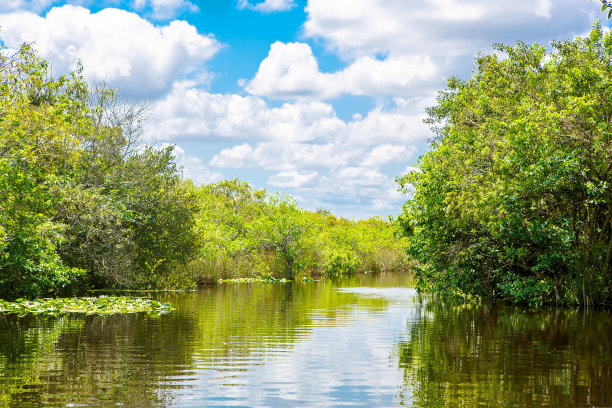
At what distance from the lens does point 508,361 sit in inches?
494

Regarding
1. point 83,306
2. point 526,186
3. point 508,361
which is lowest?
point 508,361

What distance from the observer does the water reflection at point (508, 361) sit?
370 inches

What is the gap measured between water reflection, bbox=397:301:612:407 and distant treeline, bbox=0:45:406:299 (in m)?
14.1

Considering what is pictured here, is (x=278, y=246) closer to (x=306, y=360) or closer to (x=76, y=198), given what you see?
(x=76, y=198)

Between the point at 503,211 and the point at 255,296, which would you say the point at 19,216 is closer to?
the point at 255,296

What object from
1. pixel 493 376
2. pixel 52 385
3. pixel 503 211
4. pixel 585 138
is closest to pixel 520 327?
pixel 503 211

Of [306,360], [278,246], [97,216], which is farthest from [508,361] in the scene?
[278,246]

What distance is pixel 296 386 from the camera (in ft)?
33.9

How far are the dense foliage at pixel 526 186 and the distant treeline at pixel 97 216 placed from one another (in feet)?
46.8

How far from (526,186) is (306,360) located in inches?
444

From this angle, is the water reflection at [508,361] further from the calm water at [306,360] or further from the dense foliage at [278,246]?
the dense foliage at [278,246]

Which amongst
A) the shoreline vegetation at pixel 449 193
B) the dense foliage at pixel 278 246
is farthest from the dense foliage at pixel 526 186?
the dense foliage at pixel 278 246

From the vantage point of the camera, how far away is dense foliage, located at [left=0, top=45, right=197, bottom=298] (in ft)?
71.1

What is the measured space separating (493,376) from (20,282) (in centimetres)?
1997
